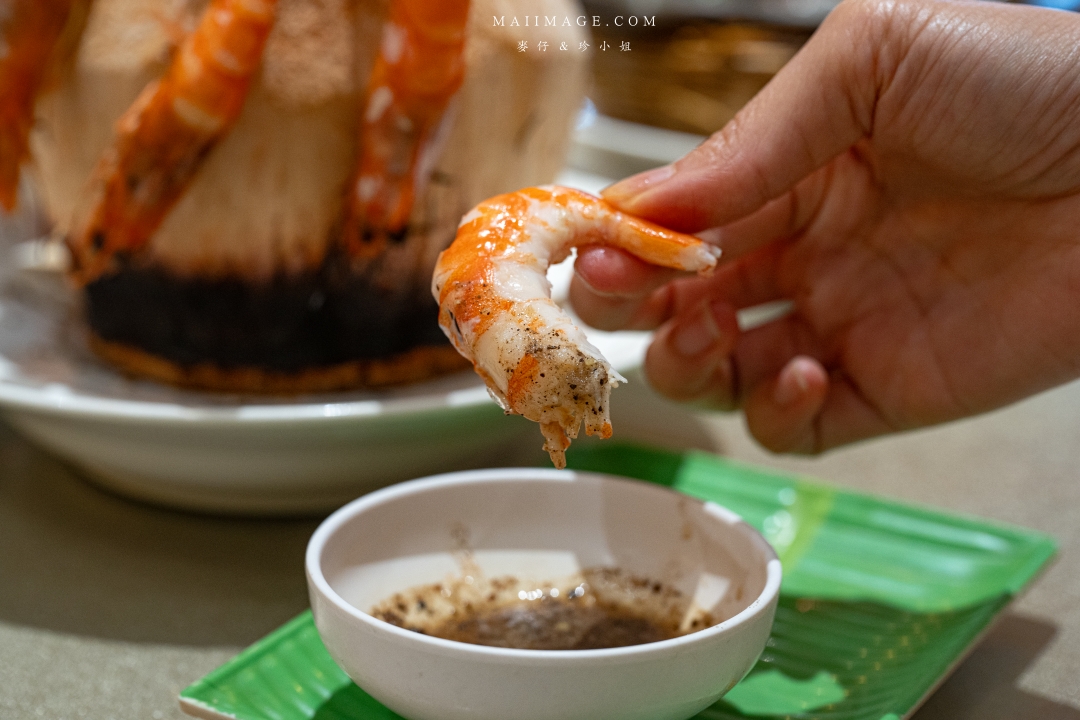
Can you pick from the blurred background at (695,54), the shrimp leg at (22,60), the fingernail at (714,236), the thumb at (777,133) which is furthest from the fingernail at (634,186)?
the blurred background at (695,54)

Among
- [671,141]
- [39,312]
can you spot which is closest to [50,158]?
[39,312]

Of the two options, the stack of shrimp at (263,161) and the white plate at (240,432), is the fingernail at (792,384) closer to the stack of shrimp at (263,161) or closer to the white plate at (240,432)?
the white plate at (240,432)

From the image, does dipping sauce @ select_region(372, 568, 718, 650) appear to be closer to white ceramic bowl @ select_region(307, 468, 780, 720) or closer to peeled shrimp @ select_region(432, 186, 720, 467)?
white ceramic bowl @ select_region(307, 468, 780, 720)

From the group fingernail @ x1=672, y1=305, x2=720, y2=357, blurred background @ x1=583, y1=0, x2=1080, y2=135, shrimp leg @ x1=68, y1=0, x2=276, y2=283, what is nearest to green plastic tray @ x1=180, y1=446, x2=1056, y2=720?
fingernail @ x1=672, y1=305, x2=720, y2=357

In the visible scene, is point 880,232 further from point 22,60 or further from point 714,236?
point 22,60

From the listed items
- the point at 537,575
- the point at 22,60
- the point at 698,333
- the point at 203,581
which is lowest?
the point at 203,581

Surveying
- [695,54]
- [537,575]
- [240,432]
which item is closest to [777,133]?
[537,575]

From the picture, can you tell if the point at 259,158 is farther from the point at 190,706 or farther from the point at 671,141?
the point at 671,141
